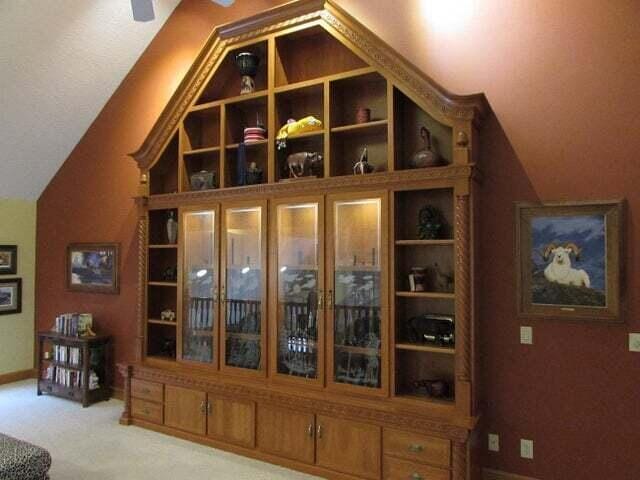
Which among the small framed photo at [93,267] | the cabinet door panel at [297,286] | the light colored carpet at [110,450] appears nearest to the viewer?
the light colored carpet at [110,450]

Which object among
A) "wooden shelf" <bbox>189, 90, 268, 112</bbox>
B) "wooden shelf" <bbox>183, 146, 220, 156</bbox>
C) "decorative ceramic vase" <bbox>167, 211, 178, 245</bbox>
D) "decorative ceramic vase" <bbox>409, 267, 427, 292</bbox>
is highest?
"wooden shelf" <bbox>189, 90, 268, 112</bbox>

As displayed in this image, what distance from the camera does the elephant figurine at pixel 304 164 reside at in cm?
364

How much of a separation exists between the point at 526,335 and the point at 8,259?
5967 mm

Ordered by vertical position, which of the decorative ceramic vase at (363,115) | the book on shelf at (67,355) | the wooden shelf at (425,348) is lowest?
the book on shelf at (67,355)

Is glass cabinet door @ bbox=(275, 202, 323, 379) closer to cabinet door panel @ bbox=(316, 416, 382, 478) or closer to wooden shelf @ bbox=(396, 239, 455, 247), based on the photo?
cabinet door panel @ bbox=(316, 416, 382, 478)

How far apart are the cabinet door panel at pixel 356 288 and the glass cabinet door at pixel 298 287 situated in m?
0.13

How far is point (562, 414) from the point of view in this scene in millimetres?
3018

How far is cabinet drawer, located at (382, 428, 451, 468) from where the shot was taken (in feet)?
9.52

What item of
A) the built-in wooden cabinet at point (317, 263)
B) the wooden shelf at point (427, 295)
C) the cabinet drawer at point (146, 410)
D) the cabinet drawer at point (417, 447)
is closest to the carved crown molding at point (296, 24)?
the built-in wooden cabinet at point (317, 263)

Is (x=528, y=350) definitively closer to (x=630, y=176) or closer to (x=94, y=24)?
(x=630, y=176)

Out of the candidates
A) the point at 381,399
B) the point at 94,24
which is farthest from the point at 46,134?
the point at 381,399

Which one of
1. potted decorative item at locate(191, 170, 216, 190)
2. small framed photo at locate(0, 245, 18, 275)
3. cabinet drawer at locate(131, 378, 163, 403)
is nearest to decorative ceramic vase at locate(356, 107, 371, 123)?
potted decorative item at locate(191, 170, 216, 190)

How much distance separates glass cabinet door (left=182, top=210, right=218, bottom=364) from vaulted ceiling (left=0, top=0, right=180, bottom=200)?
7.08 ft

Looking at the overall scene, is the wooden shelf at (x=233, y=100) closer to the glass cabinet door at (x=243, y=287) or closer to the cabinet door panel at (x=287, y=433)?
the glass cabinet door at (x=243, y=287)
